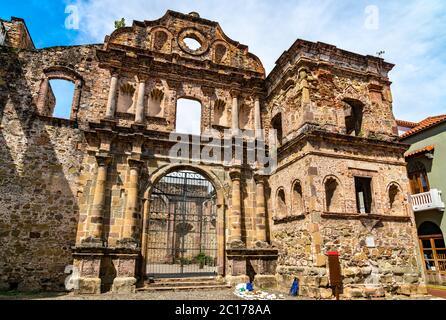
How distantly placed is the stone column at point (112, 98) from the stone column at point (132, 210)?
2.17 m

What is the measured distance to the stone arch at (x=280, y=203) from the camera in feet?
38.6

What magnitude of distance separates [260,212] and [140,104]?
21.6 feet

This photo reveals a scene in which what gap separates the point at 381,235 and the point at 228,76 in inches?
352

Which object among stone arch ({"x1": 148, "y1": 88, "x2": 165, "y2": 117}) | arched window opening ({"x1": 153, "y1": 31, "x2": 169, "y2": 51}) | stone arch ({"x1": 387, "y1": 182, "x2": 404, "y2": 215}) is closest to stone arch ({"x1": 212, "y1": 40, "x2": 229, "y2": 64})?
arched window opening ({"x1": 153, "y1": 31, "x2": 169, "y2": 51})

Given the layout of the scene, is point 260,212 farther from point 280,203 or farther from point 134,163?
point 134,163

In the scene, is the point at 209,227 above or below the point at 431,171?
below

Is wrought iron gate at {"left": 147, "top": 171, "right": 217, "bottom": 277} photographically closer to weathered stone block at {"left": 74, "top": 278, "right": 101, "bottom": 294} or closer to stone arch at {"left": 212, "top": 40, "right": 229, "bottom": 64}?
stone arch at {"left": 212, "top": 40, "right": 229, "bottom": 64}

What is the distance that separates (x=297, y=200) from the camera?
35.6ft

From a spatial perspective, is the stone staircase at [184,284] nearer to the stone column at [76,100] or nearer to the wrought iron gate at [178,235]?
the stone column at [76,100]

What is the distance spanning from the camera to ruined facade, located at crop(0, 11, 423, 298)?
982 centimetres

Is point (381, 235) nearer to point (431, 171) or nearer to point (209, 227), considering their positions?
point (431, 171)

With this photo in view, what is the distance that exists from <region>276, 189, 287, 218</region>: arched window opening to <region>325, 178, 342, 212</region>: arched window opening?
78.6 inches
